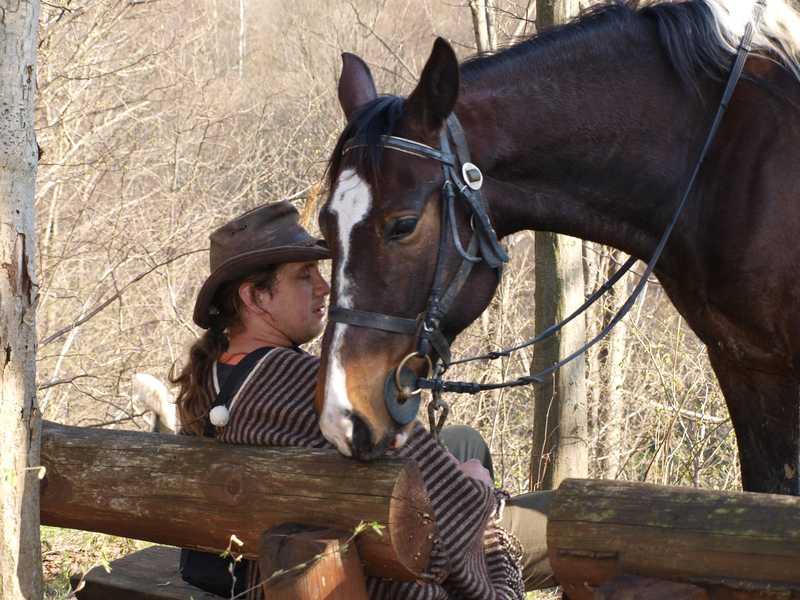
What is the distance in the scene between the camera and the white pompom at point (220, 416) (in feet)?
9.30

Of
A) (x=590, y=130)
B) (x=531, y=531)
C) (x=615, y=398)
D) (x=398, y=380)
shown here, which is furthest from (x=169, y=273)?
(x=398, y=380)

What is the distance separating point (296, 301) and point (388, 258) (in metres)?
0.56

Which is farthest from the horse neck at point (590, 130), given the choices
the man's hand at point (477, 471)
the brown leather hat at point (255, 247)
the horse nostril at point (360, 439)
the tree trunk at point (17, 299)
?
the tree trunk at point (17, 299)

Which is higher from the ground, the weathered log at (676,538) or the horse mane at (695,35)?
the horse mane at (695,35)

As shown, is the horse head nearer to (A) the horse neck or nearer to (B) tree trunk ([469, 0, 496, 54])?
(A) the horse neck

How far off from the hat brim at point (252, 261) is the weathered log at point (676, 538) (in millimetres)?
1192

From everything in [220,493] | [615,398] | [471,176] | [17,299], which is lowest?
[220,493]

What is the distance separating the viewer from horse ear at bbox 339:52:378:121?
3.15 m

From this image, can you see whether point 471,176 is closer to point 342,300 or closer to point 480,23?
point 342,300

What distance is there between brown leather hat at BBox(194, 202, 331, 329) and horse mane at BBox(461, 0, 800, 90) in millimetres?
709

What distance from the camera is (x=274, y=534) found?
2.51 metres

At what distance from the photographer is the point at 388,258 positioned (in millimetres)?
2742

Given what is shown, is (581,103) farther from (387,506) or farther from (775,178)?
(387,506)

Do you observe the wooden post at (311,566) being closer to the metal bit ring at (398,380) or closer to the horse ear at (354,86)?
the metal bit ring at (398,380)
